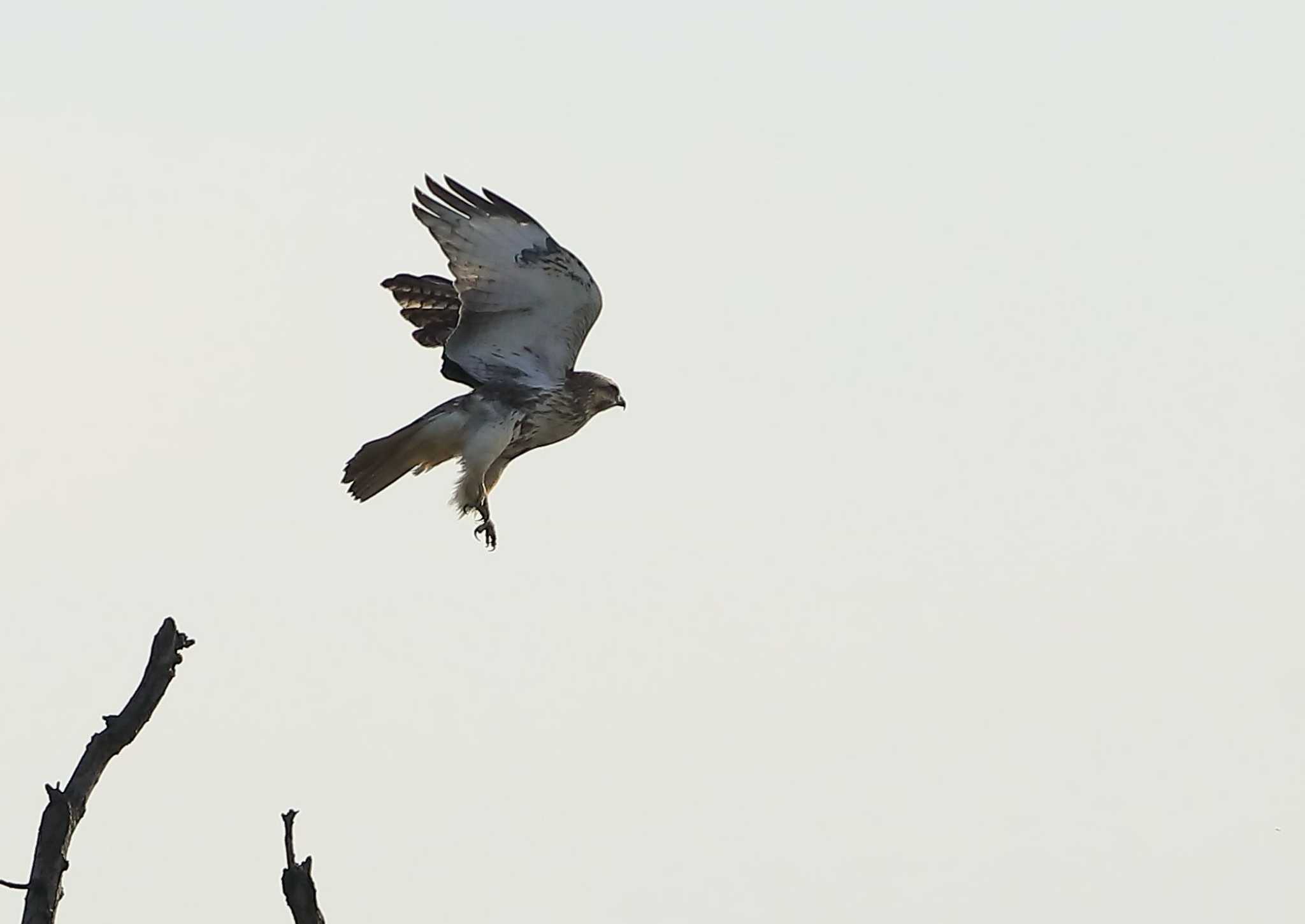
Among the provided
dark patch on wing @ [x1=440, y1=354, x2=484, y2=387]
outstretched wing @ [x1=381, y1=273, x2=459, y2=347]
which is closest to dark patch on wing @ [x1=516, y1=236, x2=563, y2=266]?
dark patch on wing @ [x1=440, y1=354, x2=484, y2=387]

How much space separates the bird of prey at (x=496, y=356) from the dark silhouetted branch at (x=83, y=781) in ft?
17.2

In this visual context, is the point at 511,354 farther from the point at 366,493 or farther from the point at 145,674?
the point at 145,674

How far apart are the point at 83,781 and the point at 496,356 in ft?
21.8

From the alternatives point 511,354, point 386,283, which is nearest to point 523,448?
point 511,354

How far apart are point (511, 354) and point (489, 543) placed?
115 cm

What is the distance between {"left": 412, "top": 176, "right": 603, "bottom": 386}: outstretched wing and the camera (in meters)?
14.1

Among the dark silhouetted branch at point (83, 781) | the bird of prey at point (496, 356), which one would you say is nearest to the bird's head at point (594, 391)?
the bird of prey at point (496, 356)

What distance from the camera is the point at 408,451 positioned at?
13742 millimetres

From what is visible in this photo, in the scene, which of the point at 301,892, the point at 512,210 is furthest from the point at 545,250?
the point at 301,892

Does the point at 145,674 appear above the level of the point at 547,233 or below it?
below

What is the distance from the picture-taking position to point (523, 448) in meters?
14.6

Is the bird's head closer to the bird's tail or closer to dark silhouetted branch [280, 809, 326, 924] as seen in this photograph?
the bird's tail

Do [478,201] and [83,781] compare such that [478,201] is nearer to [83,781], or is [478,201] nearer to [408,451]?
[408,451]

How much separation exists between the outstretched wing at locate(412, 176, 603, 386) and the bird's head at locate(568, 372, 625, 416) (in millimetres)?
96
